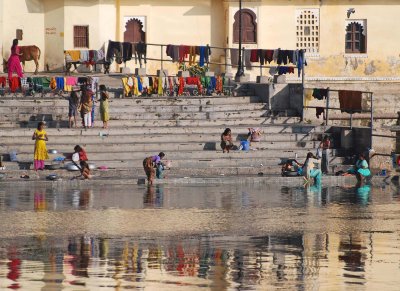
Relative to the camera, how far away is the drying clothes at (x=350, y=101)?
42.5 meters

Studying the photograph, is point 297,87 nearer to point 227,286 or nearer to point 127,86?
point 127,86

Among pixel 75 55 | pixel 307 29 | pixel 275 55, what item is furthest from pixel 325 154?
pixel 307 29

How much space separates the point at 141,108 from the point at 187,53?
7.43 meters

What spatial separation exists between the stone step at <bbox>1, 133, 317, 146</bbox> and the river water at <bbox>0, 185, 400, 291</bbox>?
3.75 meters

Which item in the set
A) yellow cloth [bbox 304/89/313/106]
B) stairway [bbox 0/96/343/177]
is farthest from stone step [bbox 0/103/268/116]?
yellow cloth [bbox 304/89/313/106]

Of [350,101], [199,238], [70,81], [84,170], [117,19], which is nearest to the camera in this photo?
[199,238]

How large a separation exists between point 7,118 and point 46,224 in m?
13.5

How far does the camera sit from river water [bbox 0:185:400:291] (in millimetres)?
21469

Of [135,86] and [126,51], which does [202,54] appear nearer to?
[126,51]

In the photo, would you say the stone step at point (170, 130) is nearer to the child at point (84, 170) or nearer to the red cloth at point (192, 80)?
the child at point (84, 170)

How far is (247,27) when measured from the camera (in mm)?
54906

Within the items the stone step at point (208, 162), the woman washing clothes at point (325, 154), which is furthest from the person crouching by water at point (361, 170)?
the stone step at point (208, 162)

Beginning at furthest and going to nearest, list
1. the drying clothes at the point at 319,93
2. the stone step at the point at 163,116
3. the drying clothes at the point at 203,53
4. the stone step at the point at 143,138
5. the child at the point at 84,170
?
the drying clothes at the point at 203,53 → the drying clothes at the point at 319,93 → the stone step at the point at 163,116 → the stone step at the point at 143,138 → the child at the point at 84,170

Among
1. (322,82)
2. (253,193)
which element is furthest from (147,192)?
(322,82)
